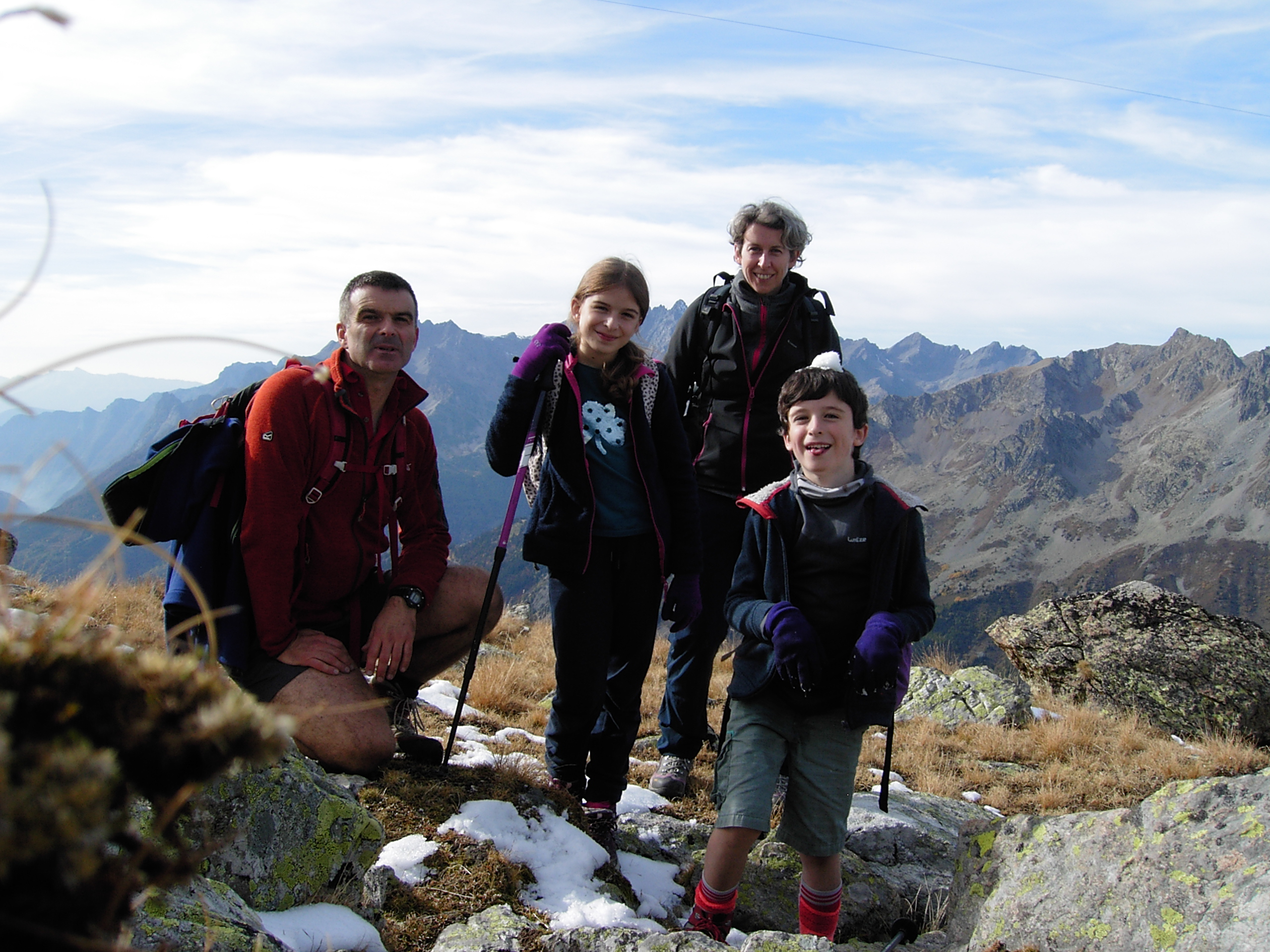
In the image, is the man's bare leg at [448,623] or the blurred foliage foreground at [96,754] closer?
the blurred foliage foreground at [96,754]

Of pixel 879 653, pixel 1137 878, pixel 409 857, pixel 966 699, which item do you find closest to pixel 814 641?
pixel 879 653

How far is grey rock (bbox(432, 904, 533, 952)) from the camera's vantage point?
340 centimetres

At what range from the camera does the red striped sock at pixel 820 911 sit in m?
3.95

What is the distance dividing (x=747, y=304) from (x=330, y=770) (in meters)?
3.91

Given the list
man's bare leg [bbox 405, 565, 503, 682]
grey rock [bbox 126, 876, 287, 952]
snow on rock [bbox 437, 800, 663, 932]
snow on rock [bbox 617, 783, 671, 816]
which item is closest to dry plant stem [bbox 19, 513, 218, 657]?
grey rock [bbox 126, 876, 287, 952]

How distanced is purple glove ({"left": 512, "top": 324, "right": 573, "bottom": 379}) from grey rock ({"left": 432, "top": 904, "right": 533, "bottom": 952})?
2.60 metres

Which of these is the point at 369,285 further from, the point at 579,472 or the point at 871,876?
the point at 871,876

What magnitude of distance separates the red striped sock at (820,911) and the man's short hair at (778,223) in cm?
395

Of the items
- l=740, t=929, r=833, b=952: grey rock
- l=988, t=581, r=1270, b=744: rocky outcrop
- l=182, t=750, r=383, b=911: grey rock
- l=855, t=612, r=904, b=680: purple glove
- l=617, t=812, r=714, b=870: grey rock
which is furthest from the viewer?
l=988, t=581, r=1270, b=744: rocky outcrop

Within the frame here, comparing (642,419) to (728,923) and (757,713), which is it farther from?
(728,923)

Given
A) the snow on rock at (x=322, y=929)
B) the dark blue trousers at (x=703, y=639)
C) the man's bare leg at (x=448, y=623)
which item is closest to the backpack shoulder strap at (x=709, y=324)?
the dark blue trousers at (x=703, y=639)

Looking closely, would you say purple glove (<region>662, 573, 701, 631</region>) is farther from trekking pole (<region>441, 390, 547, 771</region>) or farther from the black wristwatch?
the black wristwatch

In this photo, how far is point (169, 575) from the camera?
169 inches

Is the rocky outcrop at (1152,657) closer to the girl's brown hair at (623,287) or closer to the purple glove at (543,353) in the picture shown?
the girl's brown hair at (623,287)
